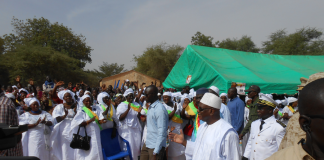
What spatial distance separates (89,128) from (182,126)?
260 centimetres

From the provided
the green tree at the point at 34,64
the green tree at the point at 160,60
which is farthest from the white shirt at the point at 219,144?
the green tree at the point at 160,60

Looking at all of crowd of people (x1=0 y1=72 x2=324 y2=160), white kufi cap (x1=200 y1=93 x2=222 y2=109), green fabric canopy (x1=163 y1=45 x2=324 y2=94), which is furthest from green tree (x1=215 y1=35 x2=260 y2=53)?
white kufi cap (x1=200 y1=93 x2=222 y2=109)

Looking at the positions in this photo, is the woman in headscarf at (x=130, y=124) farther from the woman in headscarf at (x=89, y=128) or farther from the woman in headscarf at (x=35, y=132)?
the woman in headscarf at (x=35, y=132)

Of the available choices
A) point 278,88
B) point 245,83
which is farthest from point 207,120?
point 278,88

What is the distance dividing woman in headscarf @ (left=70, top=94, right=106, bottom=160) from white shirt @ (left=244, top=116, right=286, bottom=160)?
3467 millimetres

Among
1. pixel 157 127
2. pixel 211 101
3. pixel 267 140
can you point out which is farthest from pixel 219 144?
pixel 157 127

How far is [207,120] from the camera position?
2826 mm

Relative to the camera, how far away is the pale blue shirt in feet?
13.3

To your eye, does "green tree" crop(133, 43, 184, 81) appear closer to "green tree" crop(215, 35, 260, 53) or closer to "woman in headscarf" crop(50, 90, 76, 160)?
"green tree" crop(215, 35, 260, 53)

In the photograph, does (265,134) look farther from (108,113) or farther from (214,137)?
(108,113)

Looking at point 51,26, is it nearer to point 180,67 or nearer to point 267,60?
point 180,67

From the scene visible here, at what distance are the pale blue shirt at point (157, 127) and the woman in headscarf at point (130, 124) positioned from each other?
6.67 feet

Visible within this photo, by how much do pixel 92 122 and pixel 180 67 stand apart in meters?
9.60

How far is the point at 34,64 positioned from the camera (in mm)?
25125
